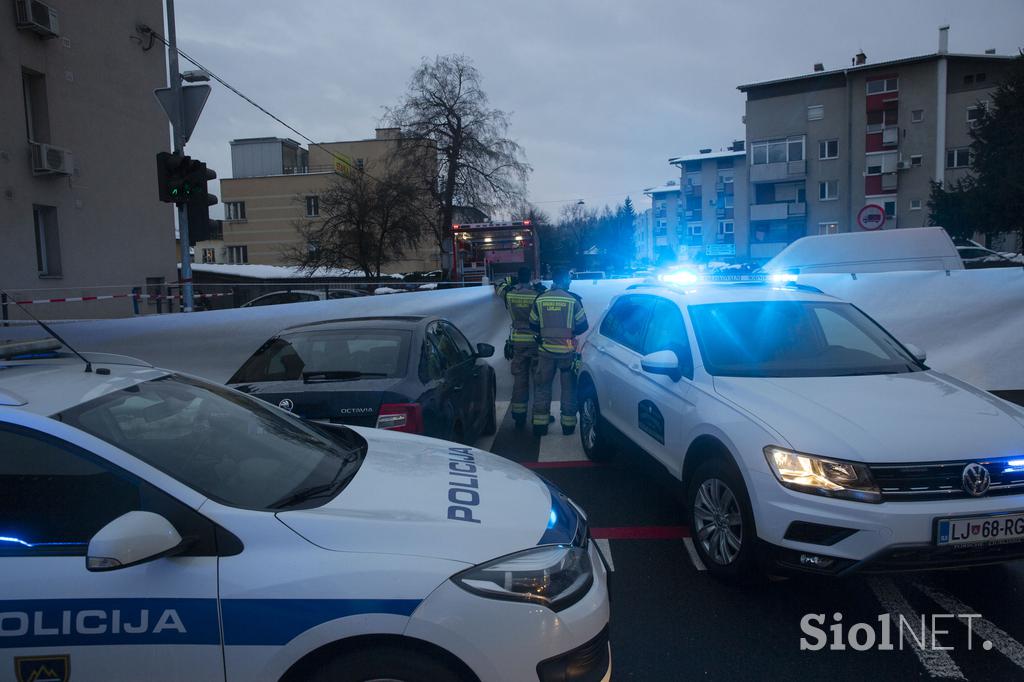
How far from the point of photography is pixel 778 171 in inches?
2066

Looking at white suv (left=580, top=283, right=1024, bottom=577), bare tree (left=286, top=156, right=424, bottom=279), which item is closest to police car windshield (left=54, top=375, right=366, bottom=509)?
white suv (left=580, top=283, right=1024, bottom=577)

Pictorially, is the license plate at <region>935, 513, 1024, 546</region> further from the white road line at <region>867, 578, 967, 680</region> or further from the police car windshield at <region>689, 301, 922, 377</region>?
the police car windshield at <region>689, 301, 922, 377</region>

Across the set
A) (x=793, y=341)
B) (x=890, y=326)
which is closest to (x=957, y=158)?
(x=890, y=326)

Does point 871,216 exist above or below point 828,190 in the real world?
below

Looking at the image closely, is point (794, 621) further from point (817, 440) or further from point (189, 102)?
point (189, 102)

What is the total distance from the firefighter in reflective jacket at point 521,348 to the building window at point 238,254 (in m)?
59.3

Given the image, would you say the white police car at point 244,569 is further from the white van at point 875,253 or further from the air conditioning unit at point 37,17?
the air conditioning unit at point 37,17

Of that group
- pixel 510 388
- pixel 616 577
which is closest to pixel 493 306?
pixel 510 388

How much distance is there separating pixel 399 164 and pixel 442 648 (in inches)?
1499

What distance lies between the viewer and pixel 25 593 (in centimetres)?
215

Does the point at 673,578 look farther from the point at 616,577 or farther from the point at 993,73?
the point at 993,73

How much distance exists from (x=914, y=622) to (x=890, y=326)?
594 cm

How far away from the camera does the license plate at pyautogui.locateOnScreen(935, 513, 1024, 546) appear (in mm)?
3246

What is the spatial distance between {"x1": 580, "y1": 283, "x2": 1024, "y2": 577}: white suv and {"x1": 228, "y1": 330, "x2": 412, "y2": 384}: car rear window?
6.17ft
